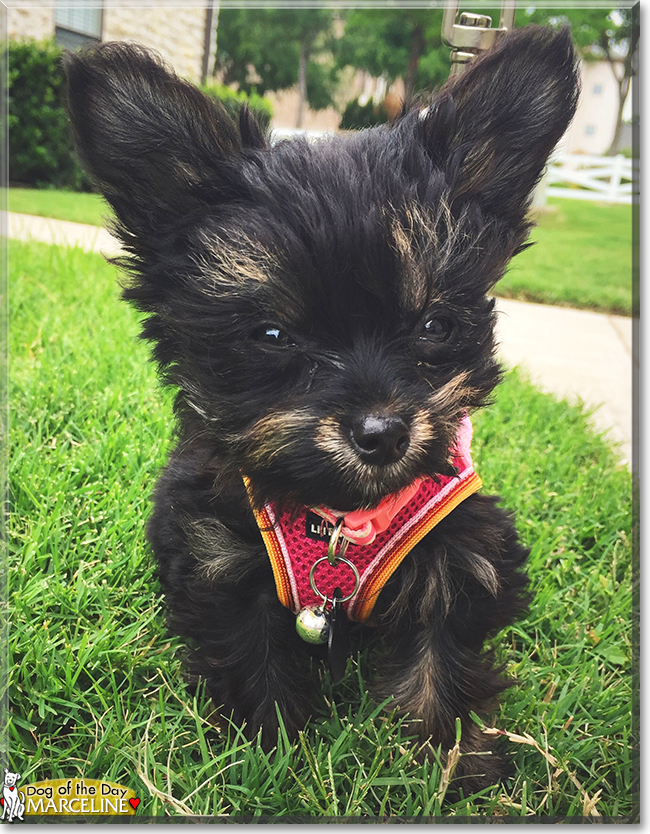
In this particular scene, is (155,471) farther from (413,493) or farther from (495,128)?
(495,128)

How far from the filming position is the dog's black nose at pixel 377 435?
62.7 inches

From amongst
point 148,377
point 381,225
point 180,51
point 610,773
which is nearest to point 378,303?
point 381,225

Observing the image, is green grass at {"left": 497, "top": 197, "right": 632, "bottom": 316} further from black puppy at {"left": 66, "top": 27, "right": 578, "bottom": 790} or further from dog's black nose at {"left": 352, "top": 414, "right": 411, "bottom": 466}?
dog's black nose at {"left": 352, "top": 414, "right": 411, "bottom": 466}

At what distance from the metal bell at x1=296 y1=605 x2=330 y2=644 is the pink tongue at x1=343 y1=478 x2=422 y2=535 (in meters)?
0.29

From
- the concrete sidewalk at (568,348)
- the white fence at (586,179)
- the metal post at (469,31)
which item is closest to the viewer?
the metal post at (469,31)

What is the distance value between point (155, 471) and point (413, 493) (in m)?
1.59

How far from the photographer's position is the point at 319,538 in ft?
6.68

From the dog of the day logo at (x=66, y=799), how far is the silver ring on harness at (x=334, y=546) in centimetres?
76

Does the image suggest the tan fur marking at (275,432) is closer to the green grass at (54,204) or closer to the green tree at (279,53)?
the green grass at (54,204)

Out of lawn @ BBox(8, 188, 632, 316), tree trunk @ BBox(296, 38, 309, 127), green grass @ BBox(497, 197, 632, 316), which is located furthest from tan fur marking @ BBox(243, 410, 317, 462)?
tree trunk @ BBox(296, 38, 309, 127)

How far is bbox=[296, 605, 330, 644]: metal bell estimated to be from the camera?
2062 mm

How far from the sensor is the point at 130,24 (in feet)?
44.0

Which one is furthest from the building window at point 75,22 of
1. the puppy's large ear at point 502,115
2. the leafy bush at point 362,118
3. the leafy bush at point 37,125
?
the puppy's large ear at point 502,115

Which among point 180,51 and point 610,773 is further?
point 180,51
